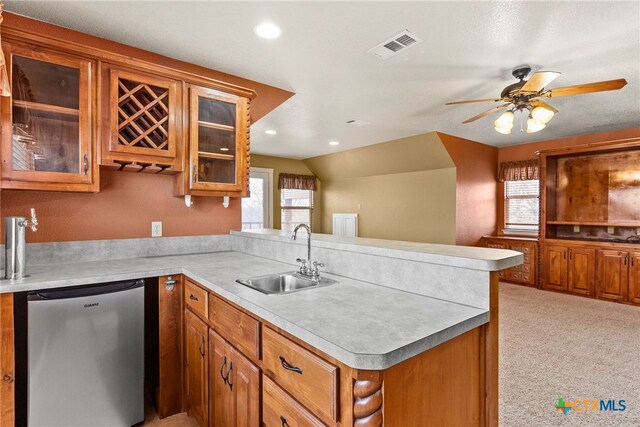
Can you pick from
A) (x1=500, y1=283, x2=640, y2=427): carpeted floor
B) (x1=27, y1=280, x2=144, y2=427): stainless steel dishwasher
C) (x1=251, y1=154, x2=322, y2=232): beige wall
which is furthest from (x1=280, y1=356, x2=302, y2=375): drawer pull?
(x1=251, y1=154, x2=322, y2=232): beige wall

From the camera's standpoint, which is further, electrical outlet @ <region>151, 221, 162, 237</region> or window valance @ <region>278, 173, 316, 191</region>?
window valance @ <region>278, 173, 316, 191</region>

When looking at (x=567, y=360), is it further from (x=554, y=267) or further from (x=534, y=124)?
(x=554, y=267)

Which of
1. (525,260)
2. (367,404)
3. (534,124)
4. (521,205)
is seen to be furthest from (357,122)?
(367,404)

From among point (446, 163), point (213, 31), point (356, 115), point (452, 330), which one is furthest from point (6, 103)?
point (446, 163)

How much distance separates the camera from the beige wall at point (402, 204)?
234 inches

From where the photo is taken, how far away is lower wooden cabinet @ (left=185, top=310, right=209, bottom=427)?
1.86m

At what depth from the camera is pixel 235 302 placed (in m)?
1.54

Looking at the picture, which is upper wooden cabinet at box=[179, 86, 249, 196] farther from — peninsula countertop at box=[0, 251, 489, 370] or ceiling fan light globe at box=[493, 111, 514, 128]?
ceiling fan light globe at box=[493, 111, 514, 128]

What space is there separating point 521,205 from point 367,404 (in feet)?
21.6

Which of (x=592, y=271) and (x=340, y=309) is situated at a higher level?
(x=340, y=309)

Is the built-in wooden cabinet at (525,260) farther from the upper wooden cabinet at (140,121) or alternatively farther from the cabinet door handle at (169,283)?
the upper wooden cabinet at (140,121)

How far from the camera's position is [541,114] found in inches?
115

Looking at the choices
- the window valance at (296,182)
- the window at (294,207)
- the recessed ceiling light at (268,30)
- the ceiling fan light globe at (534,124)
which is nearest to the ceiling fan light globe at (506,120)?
the ceiling fan light globe at (534,124)

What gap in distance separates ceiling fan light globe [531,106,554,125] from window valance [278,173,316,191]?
532 centimetres
